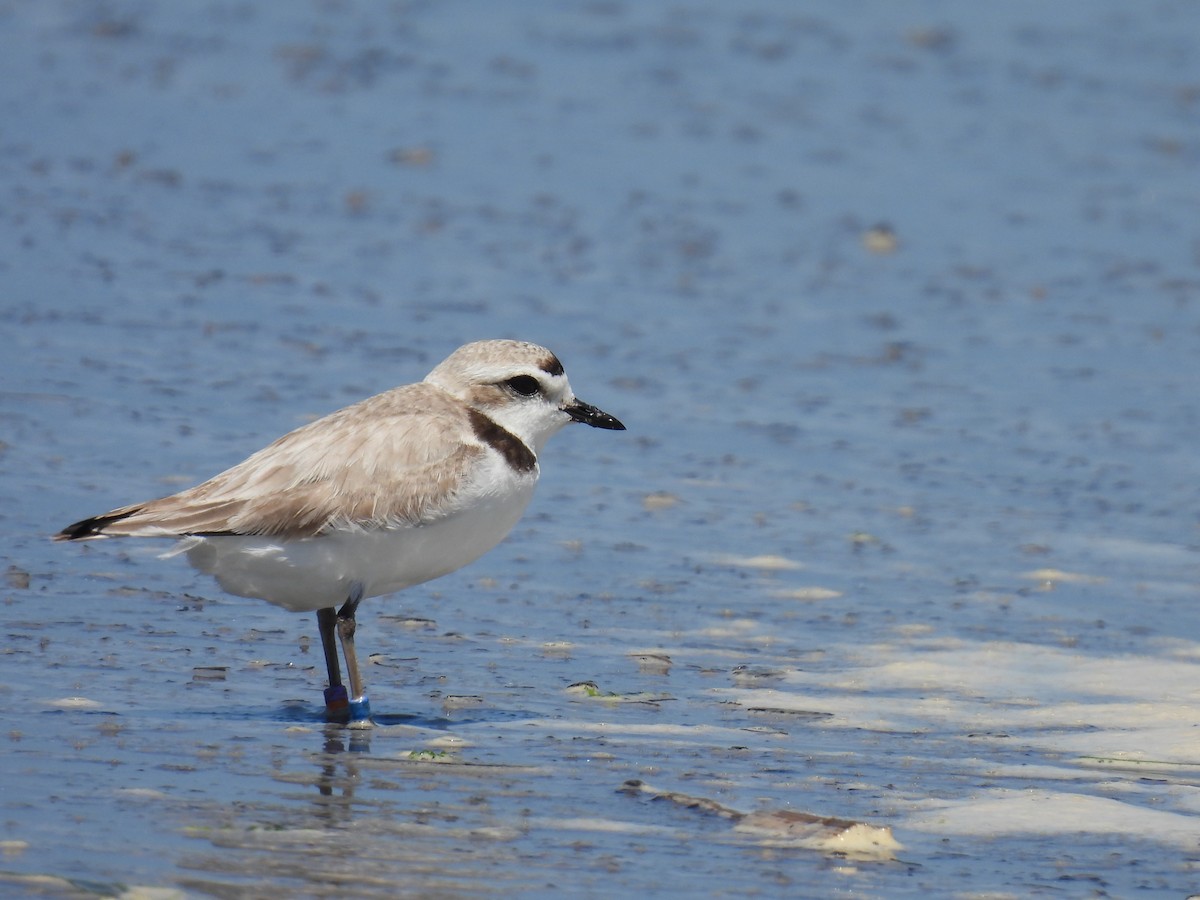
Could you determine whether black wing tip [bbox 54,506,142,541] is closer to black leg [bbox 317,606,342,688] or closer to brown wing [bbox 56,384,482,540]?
brown wing [bbox 56,384,482,540]

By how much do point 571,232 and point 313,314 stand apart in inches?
98.1

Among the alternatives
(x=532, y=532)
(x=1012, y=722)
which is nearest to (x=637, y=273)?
(x=532, y=532)

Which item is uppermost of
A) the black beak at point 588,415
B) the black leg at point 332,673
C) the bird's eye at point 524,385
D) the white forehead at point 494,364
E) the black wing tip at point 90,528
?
the white forehead at point 494,364


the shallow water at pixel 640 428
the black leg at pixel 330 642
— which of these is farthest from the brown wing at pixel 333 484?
the shallow water at pixel 640 428

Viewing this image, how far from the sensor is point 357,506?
561 centimetres

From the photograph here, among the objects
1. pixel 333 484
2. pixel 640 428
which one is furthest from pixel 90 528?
pixel 640 428

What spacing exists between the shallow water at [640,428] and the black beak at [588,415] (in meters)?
0.77

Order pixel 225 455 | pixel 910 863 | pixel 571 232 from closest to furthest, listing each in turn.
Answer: pixel 910 863 < pixel 225 455 < pixel 571 232

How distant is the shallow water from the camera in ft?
16.1

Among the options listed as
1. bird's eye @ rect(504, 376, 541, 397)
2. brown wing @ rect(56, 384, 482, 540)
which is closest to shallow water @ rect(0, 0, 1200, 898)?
brown wing @ rect(56, 384, 482, 540)

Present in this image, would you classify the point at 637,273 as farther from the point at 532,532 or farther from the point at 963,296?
the point at 532,532

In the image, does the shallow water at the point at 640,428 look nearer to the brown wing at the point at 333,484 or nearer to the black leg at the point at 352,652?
the black leg at the point at 352,652

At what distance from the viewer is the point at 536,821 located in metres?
4.81

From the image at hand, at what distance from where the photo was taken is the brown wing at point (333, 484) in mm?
5547
